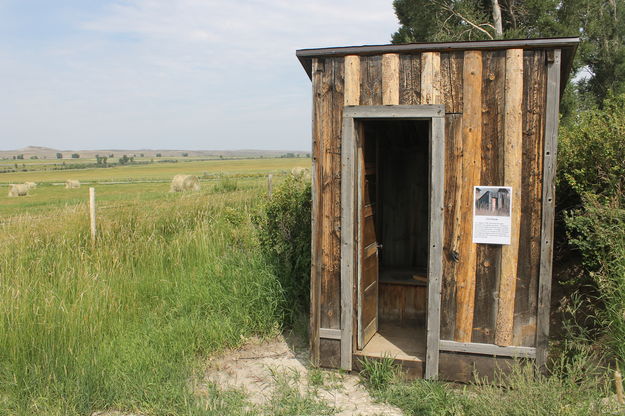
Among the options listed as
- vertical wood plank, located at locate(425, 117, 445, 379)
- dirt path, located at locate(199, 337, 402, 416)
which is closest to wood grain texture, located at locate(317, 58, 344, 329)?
dirt path, located at locate(199, 337, 402, 416)

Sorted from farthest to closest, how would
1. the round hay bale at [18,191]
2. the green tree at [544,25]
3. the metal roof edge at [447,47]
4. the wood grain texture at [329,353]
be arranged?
the round hay bale at [18,191] < the green tree at [544,25] < the wood grain texture at [329,353] < the metal roof edge at [447,47]

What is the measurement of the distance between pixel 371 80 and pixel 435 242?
150cm

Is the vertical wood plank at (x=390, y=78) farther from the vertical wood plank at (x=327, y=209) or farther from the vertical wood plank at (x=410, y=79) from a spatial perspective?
the vertical wood plank at (x=327, y=209)

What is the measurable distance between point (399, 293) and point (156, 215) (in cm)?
609

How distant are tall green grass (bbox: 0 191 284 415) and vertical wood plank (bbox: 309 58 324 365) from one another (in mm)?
1093

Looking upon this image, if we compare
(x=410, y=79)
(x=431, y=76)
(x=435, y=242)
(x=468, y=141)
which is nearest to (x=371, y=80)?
(x=410, y=79)

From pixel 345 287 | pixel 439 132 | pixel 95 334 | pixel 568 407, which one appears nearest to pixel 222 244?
pixel 95 334

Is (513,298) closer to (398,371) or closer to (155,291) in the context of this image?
(398,371)

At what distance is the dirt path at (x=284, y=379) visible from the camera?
4524mm

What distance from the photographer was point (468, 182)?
15.0 feet

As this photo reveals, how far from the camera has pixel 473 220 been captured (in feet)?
15.0

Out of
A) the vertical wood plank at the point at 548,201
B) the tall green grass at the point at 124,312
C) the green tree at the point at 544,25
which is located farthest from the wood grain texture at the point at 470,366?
the green tree at the point at 544,25

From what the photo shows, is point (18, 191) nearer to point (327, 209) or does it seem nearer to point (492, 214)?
point (327, 209)

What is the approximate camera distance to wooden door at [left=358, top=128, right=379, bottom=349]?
5.19 meters
